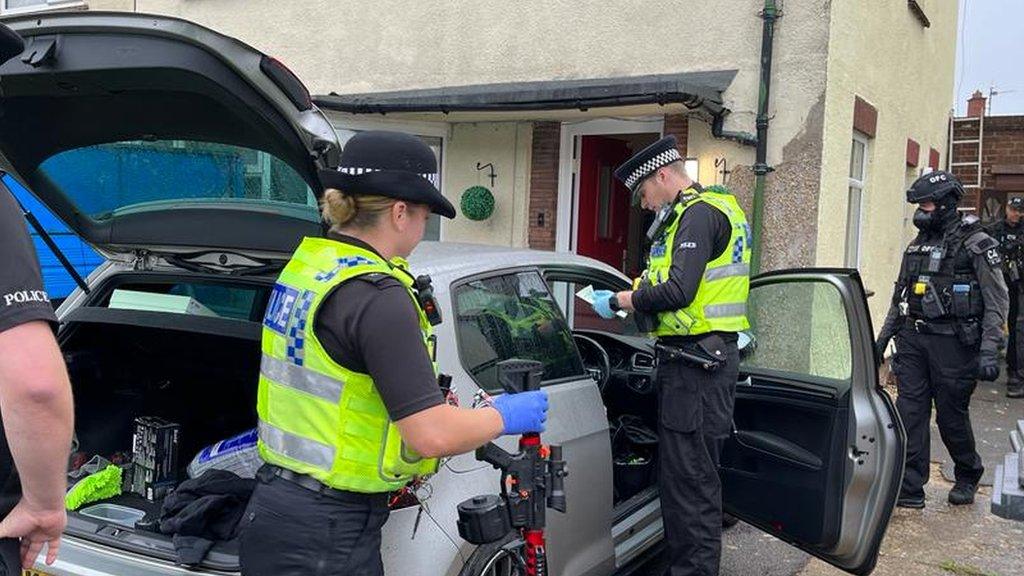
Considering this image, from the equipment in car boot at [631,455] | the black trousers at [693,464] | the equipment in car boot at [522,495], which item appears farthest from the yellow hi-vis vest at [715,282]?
the equipment in car boot at [522,495]

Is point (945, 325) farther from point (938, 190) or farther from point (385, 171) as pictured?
point (385, 171)

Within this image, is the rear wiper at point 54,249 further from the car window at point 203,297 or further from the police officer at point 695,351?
the police officer at point 695,351

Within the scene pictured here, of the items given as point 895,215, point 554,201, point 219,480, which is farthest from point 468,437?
point 895,215

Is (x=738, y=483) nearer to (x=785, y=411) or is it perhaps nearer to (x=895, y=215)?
(x=785, y=411)

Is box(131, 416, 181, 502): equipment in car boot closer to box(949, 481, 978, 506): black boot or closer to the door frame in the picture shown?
box(949, 481, 978, 506): black boot

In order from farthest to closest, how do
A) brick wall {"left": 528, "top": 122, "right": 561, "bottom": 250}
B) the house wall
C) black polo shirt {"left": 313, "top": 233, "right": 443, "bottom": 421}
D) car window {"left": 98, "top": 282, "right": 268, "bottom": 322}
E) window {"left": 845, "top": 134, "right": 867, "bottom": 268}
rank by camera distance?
window {"left": 845, "top": 134, "right": 867, "bottom": 268} < brick wall {"left": 528, "top": 122, "right": 561, "bottom": 250} < the house wall < car window {"left": 98, "top": 282, "right": 268, "bottom": 322} < black polo shirt {"left": 313, "top": 233, "right": 443, "bottom": 421}

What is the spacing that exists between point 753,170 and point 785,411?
134 inches

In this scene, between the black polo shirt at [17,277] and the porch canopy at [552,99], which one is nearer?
the black polo shirt at [17,277]

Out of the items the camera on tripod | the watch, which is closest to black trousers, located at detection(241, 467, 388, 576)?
the camera on tripod

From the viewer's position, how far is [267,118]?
7.68 feet

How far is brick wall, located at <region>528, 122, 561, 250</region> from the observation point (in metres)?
7.74

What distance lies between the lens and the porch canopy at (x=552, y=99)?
6199mm

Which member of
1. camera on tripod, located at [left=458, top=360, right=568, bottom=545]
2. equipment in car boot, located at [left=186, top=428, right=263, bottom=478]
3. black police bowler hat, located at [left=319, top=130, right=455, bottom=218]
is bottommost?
equipment in car boot, located at [left=186, top=428, right=263, bottom=478]

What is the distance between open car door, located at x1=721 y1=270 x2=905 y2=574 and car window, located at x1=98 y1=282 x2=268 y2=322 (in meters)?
2.09
